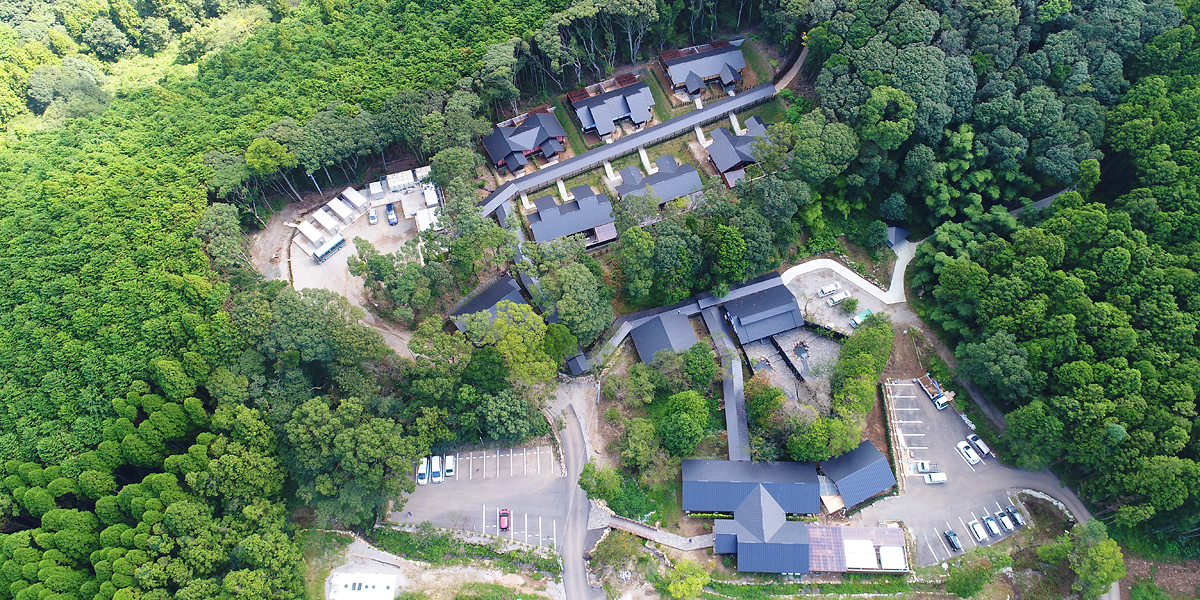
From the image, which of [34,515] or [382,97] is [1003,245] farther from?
[34,515]

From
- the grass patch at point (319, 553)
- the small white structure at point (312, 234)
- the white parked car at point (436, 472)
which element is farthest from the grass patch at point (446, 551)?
the small white structure at point (312, 234)

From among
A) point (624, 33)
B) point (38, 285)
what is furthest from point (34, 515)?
point (624, 33)

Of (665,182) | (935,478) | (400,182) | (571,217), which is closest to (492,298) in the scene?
(571,217)

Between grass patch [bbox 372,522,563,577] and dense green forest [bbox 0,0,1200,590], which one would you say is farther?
grass patch [bbox 372,522,563,577]

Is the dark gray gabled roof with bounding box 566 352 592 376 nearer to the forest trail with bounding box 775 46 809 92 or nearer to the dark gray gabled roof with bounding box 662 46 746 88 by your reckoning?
the dark gray gabled roof with bounding box 662 46 746 88

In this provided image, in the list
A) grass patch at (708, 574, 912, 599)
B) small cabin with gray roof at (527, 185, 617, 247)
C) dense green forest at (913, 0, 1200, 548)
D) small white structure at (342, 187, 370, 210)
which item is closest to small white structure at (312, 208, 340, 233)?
small white structure at (342, 187, 370, 210)

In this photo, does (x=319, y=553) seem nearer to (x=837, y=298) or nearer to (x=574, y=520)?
(x=574, y=520)
